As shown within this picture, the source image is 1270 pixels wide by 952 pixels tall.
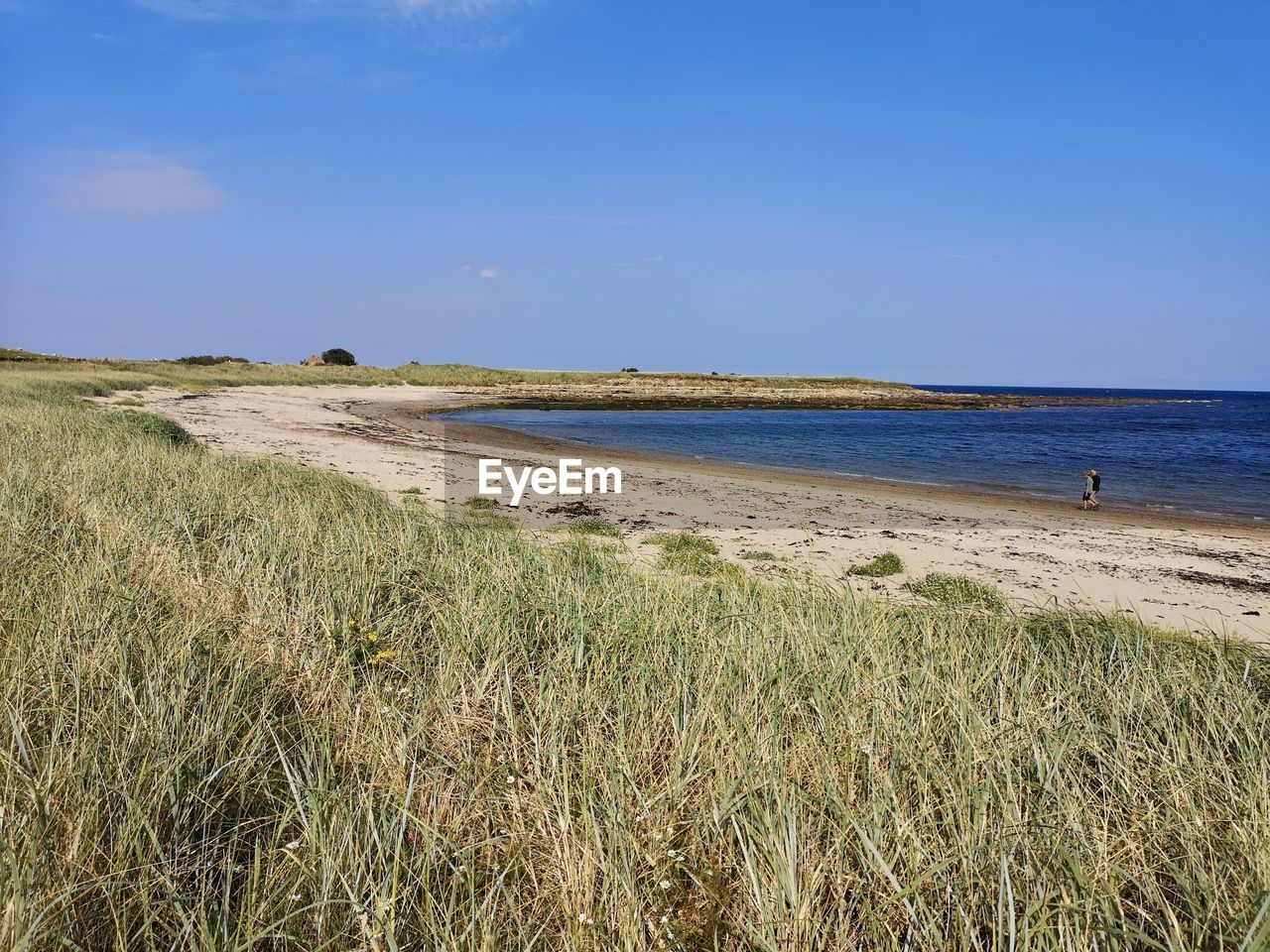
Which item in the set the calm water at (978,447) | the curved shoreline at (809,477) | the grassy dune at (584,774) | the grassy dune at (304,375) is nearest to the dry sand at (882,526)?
the curved shoreline at (809,477)

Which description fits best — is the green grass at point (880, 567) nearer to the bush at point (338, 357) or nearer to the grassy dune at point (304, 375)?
the grassy dune at point (304, 375)

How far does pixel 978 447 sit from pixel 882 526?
21.9 metres

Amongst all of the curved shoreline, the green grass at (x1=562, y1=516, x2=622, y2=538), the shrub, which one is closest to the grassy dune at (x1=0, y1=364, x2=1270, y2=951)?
the green grass at (x1=562, y1=516, x2=622, y2=538)

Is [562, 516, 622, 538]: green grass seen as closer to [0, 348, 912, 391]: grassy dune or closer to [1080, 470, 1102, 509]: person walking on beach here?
[1080, 470, 1102, 509]: person walking on beach

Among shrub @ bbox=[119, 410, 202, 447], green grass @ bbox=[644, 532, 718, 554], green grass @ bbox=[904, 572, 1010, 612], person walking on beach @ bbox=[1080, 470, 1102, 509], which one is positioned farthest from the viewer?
person walking on beach @ bbox=[1080, 470, 1102, 509]

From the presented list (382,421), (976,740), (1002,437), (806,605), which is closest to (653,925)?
(976,740)

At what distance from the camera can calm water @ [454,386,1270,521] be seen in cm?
2141

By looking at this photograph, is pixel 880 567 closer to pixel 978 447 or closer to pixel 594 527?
pixel 594 527

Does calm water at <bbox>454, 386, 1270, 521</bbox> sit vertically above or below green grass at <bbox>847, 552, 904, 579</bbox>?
above

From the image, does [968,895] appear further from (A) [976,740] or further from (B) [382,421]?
(B) [382,421]

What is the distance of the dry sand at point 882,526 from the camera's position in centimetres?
904

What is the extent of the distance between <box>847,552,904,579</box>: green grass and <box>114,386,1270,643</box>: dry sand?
16 cm

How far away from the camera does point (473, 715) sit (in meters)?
3.04

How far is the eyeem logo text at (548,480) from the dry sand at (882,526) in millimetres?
561
